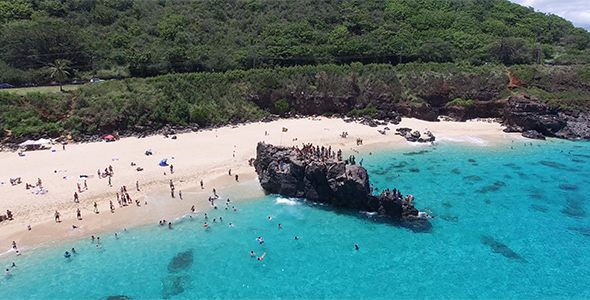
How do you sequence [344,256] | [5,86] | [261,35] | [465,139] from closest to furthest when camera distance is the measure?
[344,256], [465,139], [5,86], [261,35]

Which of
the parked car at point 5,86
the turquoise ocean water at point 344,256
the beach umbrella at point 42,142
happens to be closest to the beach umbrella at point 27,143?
the beach umbrella at point 42,142

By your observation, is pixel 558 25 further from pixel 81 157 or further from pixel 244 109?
pixel 81 157

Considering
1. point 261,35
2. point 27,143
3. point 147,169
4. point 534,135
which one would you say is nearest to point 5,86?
point 27,143

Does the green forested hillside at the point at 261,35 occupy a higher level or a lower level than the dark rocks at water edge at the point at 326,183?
higher

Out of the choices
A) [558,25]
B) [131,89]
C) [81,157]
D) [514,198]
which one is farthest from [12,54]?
[558,25]

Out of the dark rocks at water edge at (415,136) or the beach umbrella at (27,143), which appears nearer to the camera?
the beach umbrella at (27,143)

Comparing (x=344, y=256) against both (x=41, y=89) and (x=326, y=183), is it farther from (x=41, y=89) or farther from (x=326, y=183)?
(x=41, y=89)

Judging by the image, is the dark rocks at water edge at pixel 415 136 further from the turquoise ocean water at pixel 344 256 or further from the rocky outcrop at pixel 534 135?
the turquoise ocean water at pixel 344 256
